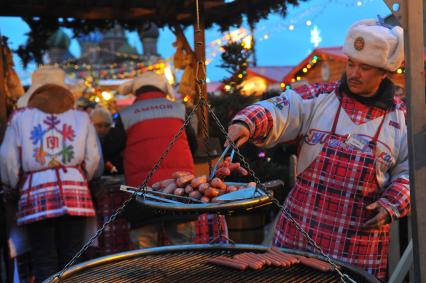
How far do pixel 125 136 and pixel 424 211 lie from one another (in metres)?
2.88

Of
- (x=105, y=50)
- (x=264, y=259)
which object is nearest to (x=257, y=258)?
(x=264, y=259)

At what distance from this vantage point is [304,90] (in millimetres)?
2625

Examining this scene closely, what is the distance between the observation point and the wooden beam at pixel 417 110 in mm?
1570

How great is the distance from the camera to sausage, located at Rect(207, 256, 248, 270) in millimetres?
2057

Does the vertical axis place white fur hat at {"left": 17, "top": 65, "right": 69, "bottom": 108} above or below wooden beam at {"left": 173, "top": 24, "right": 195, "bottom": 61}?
below

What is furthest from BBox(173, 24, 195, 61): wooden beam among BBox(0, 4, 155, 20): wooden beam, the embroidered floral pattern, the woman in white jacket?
the embroidered floral pattern

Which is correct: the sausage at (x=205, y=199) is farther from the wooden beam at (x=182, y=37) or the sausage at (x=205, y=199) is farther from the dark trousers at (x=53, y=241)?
the wooden beam at (x=182, y=37)

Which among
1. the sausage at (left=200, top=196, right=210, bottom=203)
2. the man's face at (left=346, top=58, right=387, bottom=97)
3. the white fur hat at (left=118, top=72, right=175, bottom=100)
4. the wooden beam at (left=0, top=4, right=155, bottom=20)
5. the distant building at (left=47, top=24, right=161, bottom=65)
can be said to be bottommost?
the sausage at (left=200, top=196, right=210, bottom=203)

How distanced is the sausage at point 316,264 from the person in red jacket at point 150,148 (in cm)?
191

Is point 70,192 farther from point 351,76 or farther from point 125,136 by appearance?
point 351,76

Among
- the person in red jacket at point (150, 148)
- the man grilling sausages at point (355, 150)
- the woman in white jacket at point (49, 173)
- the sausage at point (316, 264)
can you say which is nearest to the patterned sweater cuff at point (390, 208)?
the man grilling sausages at point (355, 150)

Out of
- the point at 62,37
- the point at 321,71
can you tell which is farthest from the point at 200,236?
the point at 62,37

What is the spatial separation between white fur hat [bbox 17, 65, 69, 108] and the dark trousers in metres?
1.04

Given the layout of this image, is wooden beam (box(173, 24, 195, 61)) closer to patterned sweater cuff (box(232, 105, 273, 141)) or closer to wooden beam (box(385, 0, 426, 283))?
patterned sweater cuff (box(232, 105, 273, 141))
